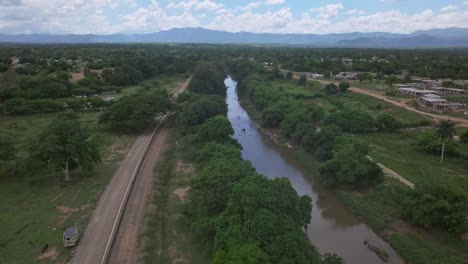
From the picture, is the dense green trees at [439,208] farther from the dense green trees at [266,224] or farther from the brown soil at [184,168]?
the brown soil at [184,168]

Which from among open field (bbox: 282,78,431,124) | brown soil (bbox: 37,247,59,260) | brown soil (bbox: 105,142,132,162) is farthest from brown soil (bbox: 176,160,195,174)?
open field (bbox: 282,78,431,124)

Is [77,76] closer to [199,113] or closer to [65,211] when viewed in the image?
[199,113]

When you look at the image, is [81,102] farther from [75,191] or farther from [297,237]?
[297,237]

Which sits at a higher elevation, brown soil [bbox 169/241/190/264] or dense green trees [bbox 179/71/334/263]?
dense green trees [bbox 179/71/334/263]

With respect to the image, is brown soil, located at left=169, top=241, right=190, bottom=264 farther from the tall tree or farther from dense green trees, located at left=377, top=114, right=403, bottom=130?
dense green trees, located at left=377, top=114, right=403, bottom=130

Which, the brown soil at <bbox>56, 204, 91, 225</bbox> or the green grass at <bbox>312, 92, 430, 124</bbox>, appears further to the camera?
the green grass at <bbox>312, 92, 430, 124</bbox>

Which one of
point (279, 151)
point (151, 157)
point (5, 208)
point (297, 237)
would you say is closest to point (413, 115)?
point (279, 151)

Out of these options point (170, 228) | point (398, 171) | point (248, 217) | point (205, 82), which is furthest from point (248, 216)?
point (205, 82)
